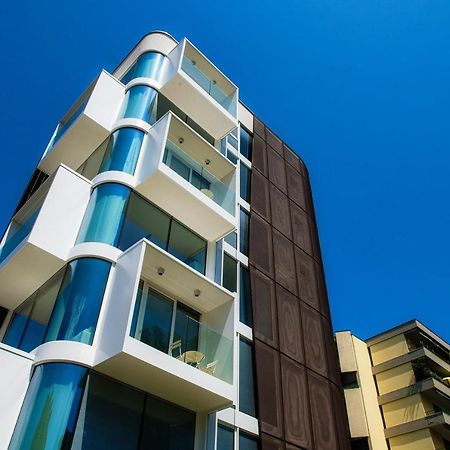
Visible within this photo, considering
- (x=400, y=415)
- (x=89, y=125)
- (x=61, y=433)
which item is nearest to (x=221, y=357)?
(x=61, y=433)

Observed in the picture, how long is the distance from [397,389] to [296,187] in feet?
43.1

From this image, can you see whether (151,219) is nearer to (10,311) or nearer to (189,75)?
(10,311)

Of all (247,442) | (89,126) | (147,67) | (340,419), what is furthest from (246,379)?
(147,67)

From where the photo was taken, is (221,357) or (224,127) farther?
(224,127)

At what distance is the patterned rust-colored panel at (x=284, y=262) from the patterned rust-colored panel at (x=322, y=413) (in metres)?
3.06

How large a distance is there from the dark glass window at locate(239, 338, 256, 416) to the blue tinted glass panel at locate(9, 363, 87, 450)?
15.3 feet

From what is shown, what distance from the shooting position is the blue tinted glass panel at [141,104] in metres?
15.6

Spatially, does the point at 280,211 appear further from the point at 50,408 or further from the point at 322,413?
the point at 50,408

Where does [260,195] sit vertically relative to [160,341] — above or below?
above

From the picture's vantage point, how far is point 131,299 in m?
9.82

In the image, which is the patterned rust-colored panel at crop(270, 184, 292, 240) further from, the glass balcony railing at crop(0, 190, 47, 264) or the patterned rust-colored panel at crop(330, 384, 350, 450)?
the glass balcony railing at crop(0, 190, 47, 264)

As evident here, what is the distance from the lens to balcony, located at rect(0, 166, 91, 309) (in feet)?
37.0

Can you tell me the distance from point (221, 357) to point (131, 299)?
8.08 ft

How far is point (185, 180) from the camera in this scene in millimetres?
14102
